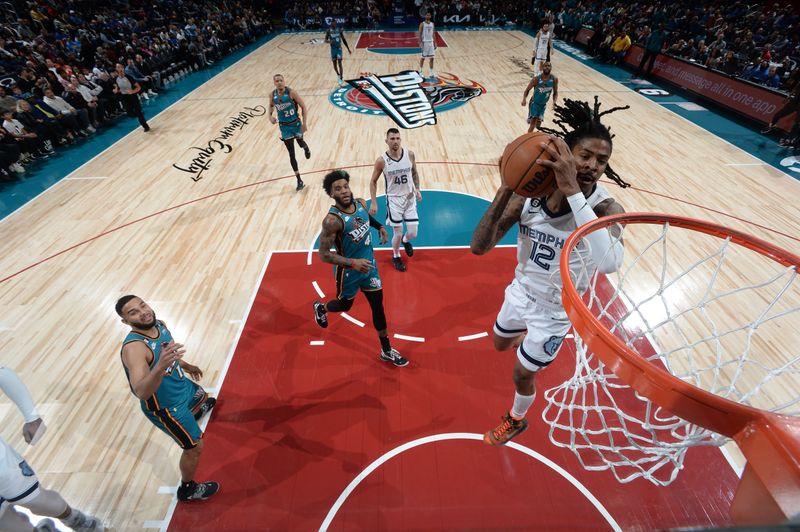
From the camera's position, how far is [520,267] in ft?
9.82

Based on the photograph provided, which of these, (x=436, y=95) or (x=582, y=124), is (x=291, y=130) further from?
(x=436, y=95)

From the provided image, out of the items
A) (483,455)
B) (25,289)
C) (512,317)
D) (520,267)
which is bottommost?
(25,289)

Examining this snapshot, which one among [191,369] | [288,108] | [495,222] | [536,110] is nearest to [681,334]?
[495,222]

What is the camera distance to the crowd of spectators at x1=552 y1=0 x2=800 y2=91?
11.2 meters

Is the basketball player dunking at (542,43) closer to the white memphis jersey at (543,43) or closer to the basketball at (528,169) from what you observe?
the white memphis jersey at (543,43)

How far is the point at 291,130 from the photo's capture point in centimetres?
698

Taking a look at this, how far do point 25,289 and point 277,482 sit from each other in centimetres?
481

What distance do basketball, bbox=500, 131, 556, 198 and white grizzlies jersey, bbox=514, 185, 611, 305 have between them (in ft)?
1.12

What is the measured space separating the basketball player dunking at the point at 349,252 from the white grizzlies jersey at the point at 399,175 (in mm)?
1070

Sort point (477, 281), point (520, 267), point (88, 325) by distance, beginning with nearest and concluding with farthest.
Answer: point (520, 267), point (88, 325), point (477, 281)

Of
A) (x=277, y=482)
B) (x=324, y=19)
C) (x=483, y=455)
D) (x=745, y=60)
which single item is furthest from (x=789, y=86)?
(x=324, y=19)

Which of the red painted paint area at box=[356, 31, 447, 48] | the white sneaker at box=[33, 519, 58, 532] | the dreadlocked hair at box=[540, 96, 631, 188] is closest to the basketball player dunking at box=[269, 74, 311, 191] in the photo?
the dreadlocked hair at box=[540, 96, 631, 188]

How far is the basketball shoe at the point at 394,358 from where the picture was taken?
161 inches

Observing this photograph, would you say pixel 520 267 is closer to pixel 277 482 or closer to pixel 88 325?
pixel 277 482
